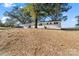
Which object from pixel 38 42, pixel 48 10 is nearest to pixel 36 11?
pixel 48 10

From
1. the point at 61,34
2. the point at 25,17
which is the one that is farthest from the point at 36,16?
the point at 61,34

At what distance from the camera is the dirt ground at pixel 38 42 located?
9.89 ft

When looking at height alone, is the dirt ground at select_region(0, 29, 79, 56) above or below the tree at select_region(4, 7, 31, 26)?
below

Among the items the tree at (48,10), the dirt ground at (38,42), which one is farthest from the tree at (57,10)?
the dirt ground at (38,42)

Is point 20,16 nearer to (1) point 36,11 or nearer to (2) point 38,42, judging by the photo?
(1) point 36,11

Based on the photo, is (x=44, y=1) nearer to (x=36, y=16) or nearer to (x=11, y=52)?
(x=36, y=16)

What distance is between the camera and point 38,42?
10.0 ft

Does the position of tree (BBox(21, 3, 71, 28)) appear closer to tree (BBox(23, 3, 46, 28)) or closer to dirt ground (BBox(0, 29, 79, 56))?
tree (BBox(23, 3, 46, 28))

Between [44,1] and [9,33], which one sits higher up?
[44,1]

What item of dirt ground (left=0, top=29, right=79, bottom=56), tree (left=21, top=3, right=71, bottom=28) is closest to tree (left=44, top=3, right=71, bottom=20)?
tree (left=21, top=3, right=71, bottom=28)

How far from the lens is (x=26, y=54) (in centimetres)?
300

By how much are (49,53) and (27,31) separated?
0.30m

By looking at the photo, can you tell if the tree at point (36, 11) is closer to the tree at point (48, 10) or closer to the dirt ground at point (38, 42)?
the tree at point (48, 10)

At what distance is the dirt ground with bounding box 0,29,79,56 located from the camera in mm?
3016
